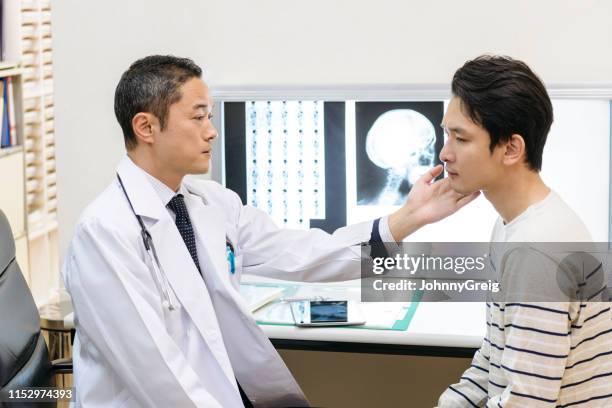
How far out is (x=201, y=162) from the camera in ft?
6.27

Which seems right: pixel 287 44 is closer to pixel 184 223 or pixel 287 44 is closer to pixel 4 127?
pixel 184 223

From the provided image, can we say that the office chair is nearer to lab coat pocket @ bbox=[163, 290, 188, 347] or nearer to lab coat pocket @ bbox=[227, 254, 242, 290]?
lab coat pocket @ bbox=[163, 290, 188, 347]

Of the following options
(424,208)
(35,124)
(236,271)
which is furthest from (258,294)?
(35,124)

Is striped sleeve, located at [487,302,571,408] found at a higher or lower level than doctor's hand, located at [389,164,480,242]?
lower

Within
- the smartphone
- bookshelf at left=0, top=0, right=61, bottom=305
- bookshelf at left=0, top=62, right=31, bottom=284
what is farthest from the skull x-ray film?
bookshelf at left=0, top=0, right=61, bottom=305

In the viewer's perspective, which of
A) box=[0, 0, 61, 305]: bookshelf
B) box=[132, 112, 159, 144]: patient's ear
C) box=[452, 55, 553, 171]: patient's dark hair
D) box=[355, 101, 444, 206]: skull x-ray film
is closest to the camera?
box=[452, 55, 553, 171]: patient's dark hair

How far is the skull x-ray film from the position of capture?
241 cm

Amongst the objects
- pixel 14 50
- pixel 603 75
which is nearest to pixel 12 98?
pixel 14 50

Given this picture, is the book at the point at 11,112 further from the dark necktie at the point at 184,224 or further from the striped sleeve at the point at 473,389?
the striped sleeve at the point at 473,389

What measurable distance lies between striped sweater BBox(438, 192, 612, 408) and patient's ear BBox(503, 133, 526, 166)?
0.10 meters

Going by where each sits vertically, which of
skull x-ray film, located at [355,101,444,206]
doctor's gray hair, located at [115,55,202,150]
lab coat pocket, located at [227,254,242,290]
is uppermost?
doctor's gray hair, located at [115,55,202,150]

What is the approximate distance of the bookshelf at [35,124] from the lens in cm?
407

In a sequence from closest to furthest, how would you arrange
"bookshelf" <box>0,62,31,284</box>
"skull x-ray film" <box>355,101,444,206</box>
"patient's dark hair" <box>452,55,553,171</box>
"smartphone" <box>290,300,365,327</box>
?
1. "patient's dark hair" <box>452,55,553,171</box>
2. "smartphone" <box>290,300,365,327</box>
3. "skull x-ray film" <box>355,101,444,206</box>
4. "bookshelf" <box>0,62,31,284</box>

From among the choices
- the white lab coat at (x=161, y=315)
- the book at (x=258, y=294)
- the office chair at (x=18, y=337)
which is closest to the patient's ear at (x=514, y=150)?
the white lab coat at (x=161, y=315)
